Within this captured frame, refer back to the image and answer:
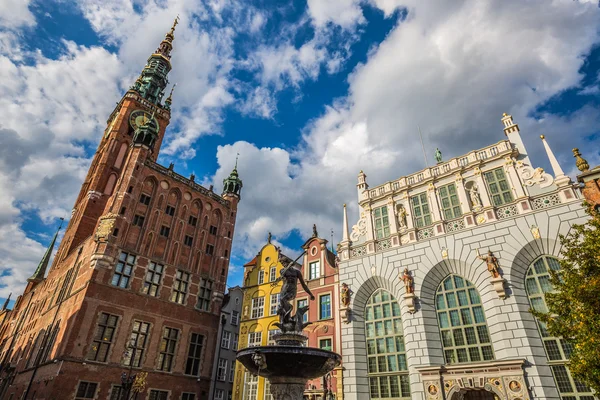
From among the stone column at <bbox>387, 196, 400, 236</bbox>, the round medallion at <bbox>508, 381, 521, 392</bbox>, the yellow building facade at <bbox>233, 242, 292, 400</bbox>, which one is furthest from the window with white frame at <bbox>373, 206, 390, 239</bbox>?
the round medallion at <bbox>508, 381, 521, 392</bbox>

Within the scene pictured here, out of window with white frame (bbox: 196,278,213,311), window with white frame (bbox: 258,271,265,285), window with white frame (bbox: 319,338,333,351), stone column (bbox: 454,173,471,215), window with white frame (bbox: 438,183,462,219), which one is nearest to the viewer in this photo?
stone column (bbox: 454,173,471,215)

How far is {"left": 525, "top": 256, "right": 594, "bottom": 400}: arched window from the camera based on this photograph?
1581 cm

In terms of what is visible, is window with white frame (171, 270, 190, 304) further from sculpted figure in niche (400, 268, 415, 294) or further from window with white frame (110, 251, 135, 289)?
sculpted figure in niche (400, 268, 415, 294)

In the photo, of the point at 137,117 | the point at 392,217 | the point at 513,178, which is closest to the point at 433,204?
the point at 392,217

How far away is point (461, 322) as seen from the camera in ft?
65.5

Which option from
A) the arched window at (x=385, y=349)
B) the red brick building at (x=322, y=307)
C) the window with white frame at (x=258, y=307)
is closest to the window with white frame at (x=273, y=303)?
the window with white frame at (x=258, y=307)

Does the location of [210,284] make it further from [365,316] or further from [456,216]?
[456,216]

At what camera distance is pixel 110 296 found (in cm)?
2706

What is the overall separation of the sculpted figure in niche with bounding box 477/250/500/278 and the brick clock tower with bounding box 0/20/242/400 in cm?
2264

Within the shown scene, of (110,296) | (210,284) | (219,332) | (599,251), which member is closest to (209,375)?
(219,332)

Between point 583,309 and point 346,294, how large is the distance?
13.9m

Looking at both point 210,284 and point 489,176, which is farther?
point 210,284

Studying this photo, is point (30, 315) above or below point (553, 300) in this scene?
above

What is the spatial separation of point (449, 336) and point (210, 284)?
2318 cm
